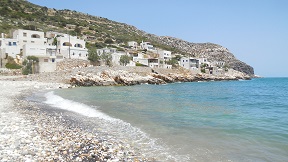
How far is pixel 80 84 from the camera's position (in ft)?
169

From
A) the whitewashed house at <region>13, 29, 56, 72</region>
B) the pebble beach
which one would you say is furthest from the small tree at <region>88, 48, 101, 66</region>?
the pebble beach

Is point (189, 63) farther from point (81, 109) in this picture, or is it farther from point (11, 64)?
point (81, 109)

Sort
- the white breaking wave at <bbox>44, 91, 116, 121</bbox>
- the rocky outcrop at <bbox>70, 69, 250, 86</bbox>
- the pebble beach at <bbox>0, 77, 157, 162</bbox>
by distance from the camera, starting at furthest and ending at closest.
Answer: the rocky outcrop at <bbox>70, 69, 250, 86</bbox>
the white breaking wave at <bbox>44, 91, 116, 121</bbox>
the pebble beach at <bbox>0, 77, 157, 162</bbox>

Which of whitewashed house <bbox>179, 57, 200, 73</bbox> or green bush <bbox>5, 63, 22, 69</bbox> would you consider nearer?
green bush <bbox>5, 63, 22, 69</bbox>

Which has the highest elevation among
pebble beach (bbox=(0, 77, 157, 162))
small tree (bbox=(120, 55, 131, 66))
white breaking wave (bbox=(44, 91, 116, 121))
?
small tree (bbox=(120, 55, 131, 66))

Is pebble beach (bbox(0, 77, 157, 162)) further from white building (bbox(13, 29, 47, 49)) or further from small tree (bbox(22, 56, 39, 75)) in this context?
white building (bbox(13, 29, 47, 49))

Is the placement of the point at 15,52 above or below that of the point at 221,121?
above

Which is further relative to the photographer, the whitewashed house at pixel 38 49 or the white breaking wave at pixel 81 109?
the whitewashed house at pixel 38 49

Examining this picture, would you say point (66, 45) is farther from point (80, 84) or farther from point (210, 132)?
point (210, 132)

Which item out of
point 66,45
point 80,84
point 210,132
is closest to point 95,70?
point 80,84

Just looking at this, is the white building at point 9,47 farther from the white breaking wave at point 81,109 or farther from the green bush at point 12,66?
the white breaking wave at point 81,109

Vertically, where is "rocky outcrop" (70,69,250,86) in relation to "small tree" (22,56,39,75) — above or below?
below

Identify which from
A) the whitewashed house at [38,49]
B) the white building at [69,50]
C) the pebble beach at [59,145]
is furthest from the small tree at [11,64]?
the pebble beach at [59,145]

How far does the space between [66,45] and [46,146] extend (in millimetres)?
69930
